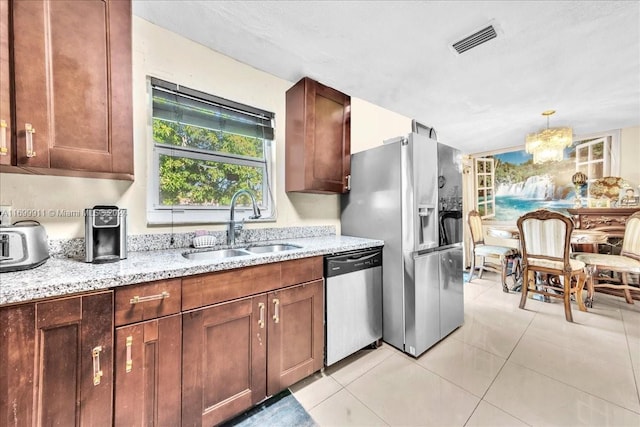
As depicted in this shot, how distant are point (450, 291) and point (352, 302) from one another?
1036 mm

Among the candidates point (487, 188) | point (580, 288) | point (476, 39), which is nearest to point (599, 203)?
point (487, 188)

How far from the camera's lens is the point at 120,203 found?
152 cm

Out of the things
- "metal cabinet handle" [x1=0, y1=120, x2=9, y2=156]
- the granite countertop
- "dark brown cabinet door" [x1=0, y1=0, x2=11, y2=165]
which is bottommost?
the granite countertop

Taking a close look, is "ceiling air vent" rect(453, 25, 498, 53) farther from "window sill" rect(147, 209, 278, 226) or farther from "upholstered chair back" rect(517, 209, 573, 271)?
"window sill" rect(147, 209, 278, 226)

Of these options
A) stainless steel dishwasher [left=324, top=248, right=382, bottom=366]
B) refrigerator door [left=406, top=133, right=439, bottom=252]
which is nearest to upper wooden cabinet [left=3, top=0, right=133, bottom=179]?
stainless steel dishwasher [left=324, top=248, right=382, bottom=366]

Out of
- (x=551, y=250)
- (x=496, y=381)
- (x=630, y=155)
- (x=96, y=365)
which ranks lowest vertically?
(x=496, y=381)

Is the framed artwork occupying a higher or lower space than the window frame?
lower

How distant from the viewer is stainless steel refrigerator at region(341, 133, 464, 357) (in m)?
1.91

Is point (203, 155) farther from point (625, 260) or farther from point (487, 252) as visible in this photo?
point (625, 260)

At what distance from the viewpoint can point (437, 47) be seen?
6.28 feet

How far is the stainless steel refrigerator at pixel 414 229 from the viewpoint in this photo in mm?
1914

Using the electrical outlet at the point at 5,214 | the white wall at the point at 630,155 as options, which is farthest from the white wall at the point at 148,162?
the white wall at the point at 630,155

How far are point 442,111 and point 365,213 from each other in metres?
1.91

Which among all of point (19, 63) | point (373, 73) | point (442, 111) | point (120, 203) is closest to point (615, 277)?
point (442, 111)
